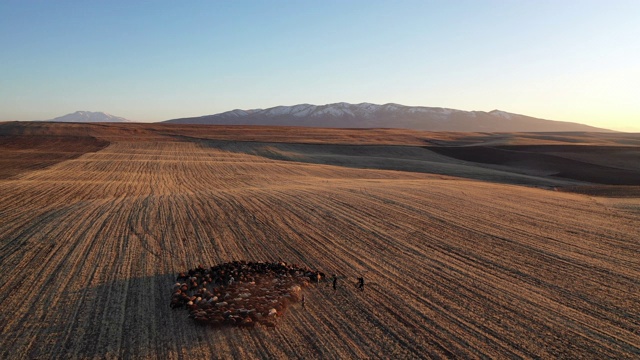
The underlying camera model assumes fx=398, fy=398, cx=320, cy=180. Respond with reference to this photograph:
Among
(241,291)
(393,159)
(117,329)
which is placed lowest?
(117,329)

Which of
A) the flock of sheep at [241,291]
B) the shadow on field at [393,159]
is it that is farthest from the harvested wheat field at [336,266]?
the shadow on field at [393,159]

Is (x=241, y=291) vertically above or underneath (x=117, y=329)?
above

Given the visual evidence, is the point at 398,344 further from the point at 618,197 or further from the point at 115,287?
the point at 618,197

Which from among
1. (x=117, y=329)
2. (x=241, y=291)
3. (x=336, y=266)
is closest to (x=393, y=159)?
(x=336, y=266)

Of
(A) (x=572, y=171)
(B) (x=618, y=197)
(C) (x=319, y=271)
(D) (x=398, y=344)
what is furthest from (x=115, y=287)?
(A) (x=572, y=171)

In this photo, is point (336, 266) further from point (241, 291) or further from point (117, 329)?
point (117, 329)

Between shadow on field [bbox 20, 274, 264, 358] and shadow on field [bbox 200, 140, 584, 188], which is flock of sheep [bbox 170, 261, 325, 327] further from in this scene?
shadow on field [bbox 200, 140, 584, 188]
